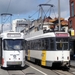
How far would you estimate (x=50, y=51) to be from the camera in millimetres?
24125

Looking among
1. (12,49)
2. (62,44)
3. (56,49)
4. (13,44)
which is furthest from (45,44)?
(12,49)

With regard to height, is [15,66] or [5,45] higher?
[5,45]

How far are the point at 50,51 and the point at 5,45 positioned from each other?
3914mm

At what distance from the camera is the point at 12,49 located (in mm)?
23594

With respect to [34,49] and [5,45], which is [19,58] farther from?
[34,49]

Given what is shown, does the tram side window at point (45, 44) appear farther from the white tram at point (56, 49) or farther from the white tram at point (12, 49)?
the white tram at point (12, 49)

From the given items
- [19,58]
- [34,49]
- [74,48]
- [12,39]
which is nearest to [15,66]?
[19,58]

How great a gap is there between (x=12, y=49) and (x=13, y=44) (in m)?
0.45

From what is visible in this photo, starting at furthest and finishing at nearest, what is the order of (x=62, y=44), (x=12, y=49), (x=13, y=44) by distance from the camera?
(x=62, y=44) < (x=13, y=44) < (x=12, y=49)

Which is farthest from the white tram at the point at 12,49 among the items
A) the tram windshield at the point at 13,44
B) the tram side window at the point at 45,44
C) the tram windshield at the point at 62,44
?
the tram windshield at the point at 62,44

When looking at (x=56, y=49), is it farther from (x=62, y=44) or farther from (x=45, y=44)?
(x=45, y=44)

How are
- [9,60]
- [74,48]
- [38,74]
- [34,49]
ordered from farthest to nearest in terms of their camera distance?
[74,48]
[34,49]
[9,60]
[38,74]

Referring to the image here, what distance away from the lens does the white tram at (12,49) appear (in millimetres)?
23422

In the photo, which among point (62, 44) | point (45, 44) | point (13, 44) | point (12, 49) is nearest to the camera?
point (12, 49)
